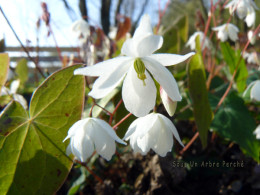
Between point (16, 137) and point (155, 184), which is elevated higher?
point (16, 137)

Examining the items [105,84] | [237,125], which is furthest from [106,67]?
[237,125]

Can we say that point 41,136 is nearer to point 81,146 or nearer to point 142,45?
point 81,146

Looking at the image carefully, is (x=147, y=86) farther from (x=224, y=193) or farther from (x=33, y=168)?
(x=224, y=193)

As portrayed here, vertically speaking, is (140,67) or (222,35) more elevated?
(140,67)

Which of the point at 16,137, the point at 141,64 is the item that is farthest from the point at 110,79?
the point at 16,137

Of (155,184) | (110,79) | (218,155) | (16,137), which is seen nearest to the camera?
(110,79)

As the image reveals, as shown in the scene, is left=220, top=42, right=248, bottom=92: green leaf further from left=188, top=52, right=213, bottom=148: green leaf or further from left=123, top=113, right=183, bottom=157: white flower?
left=123, top=113, right=183, bottom=157: white flower

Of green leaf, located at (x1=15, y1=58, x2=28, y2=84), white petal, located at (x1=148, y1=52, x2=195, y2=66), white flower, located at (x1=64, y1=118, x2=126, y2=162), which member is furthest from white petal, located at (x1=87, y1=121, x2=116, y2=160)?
green leaf, located at (x1=15, y1=58, x2=28, y2=84)

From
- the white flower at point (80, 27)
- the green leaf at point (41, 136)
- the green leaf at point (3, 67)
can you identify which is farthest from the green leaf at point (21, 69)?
the green leaf at point (41, 136)
